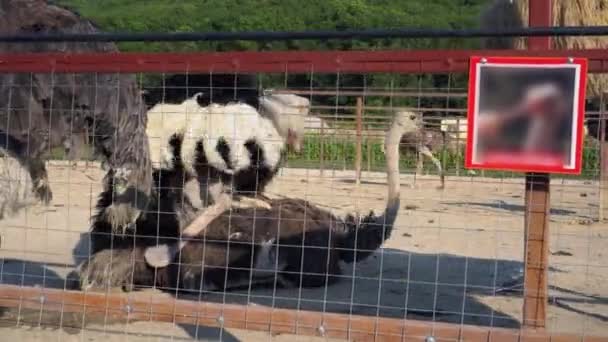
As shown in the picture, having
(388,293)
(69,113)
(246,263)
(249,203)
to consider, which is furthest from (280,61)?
(249,203)

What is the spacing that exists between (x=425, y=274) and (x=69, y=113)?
2.32 metres

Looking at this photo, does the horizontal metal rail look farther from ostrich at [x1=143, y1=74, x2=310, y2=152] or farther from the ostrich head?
the ostrich head

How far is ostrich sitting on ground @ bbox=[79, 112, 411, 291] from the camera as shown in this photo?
5.35m

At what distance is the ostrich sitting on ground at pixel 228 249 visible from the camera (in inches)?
211

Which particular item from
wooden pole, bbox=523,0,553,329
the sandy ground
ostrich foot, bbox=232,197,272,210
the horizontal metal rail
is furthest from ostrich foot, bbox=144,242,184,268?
wooden pole, bbox=523,0,553,329

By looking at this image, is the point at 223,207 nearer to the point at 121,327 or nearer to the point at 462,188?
the point at 121,327

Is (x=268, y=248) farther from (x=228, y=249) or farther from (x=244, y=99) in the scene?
(x=244, y=99)

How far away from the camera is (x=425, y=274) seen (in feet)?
20.2

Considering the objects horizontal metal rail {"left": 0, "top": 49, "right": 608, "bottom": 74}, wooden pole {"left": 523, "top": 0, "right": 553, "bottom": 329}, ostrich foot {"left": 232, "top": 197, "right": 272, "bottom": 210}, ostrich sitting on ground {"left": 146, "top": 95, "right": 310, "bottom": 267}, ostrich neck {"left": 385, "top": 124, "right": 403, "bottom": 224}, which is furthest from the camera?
ostrich sitting on ground {"left": 146, "top": 95, "right": 310, "bottom": 267}

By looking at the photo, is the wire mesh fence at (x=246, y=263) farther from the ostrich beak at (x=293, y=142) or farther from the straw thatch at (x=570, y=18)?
the ostrich beak at (x=293, y=142)

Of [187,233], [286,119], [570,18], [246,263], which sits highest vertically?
[570,18]

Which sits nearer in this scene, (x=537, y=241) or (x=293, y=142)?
(x=537, y=241)

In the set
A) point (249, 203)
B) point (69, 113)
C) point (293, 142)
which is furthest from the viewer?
point (293, 142)

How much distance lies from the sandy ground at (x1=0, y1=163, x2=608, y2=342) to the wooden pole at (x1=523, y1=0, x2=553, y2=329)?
0.33 m
